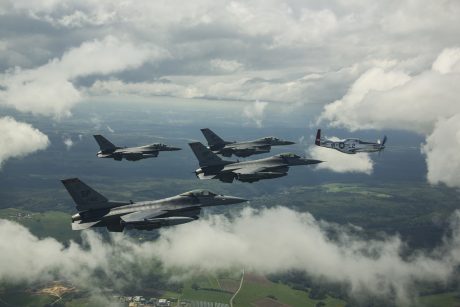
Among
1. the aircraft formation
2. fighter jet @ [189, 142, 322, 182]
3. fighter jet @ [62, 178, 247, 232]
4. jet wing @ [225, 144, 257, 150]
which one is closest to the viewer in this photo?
fighter jet @ [62, 178, 247, 232]

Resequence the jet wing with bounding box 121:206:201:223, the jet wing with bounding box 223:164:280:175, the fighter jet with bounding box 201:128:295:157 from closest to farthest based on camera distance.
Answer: the jet wing with bounding box 121:206:201:223, the jet wing with bounding box 223:164:280:175, the fighter jet with bounding box 201:128:295:157

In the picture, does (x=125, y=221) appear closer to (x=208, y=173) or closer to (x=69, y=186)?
(x=69, y=186)

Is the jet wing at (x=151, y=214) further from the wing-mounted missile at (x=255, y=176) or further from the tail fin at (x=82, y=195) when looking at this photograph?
the wing-mounted missile at (x=255, y=176)

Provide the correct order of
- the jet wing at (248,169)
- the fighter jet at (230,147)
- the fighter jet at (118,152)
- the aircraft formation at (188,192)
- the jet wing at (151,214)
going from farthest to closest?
the fighter jet at (230,147)
the fighter jet at (118,152)
the jet wing at (248,169)
the aircraft formation at (188,192)
the jet wing at (151,214)

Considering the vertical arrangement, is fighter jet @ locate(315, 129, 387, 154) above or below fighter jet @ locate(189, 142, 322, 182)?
above

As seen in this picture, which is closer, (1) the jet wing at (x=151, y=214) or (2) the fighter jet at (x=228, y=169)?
(1) the jet wing at (x=151, y=214)

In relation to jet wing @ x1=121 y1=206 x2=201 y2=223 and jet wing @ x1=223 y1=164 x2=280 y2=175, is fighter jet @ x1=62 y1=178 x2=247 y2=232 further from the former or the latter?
jet wing @ x1=223 y1=164 x2=280 y2=175

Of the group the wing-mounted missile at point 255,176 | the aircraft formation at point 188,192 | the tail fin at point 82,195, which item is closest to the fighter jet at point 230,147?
the aircraft formation at point 188,192

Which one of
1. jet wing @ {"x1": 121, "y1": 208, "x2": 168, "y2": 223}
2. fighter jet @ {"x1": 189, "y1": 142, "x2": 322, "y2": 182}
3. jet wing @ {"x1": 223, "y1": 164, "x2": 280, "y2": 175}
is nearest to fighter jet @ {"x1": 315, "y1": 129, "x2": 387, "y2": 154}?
fighter jet @ {"x1": 189, "y1": 142, "x2": 322, "y2": 182}

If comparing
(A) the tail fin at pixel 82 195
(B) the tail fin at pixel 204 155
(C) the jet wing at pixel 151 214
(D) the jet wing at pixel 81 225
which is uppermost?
(B) the tail fin at pixel 204 155
